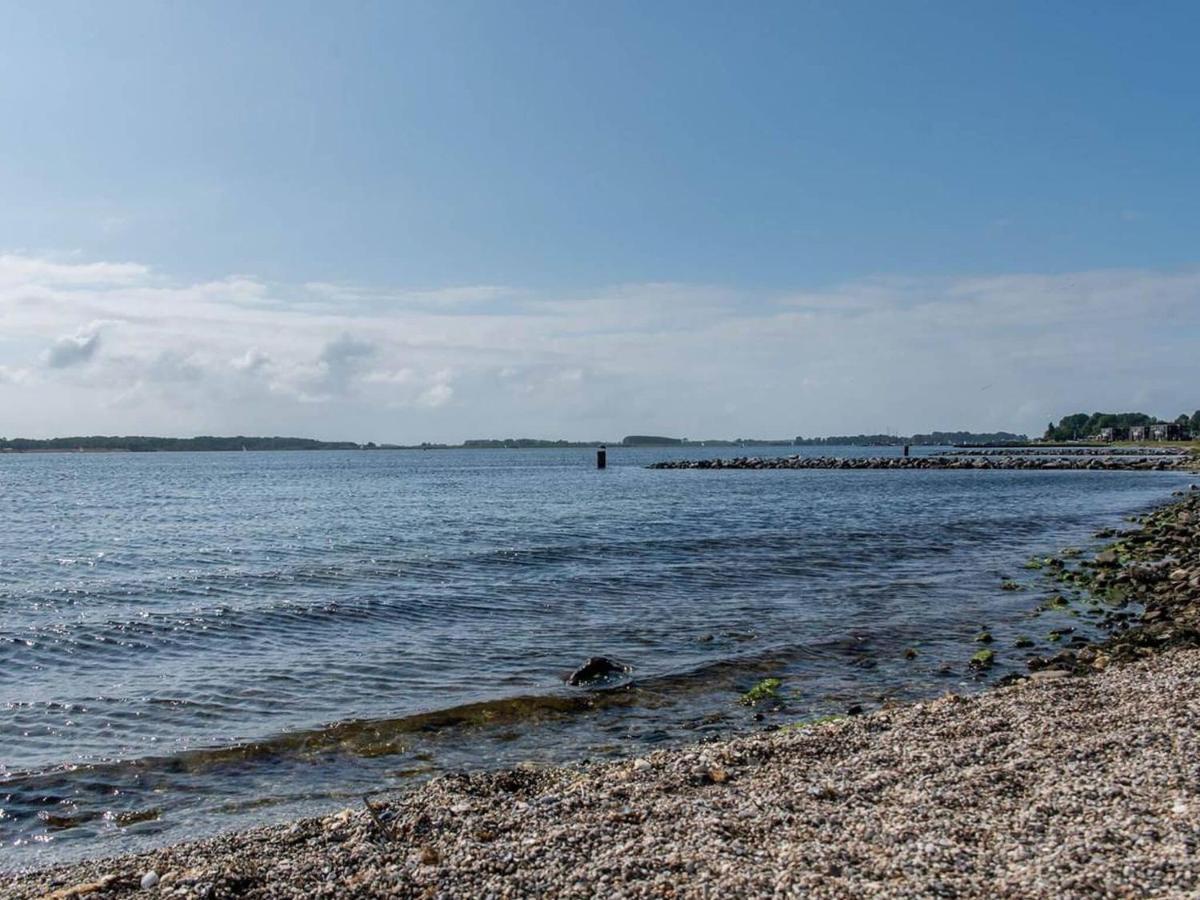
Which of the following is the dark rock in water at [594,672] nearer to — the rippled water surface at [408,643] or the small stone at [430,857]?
the rippled water surface at [408,643]

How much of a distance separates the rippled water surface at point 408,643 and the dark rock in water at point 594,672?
0.39 metres

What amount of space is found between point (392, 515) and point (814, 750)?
42647 mm

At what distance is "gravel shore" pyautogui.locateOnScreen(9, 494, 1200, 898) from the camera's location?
657cm

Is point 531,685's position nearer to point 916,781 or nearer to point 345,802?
point 345,802

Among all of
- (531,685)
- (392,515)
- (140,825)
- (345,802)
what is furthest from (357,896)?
(392,515)

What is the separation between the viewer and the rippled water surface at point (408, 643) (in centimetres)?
1149

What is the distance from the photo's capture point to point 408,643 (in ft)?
61.1

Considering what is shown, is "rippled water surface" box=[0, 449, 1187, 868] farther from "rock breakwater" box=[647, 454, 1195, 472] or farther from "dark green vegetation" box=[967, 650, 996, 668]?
"rock breakwater" box=[647, 454, 1195, 472]

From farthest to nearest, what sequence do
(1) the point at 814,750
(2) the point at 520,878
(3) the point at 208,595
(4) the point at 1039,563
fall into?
(4) the point at 1039,563 < (3) the point at 208,595 < (1) the point at 814,750 < (2) the point at 520,878

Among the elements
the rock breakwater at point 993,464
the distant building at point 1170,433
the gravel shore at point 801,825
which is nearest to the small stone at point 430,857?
the gravel shore at point 801,825

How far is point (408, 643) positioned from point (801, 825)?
40.3ft

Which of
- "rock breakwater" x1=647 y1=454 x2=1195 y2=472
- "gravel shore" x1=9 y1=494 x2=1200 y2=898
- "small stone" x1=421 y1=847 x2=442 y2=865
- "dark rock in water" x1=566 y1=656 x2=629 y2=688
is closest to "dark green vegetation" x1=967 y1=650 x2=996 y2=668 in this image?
"gravel shore" x1=9 y1=494 x2=1200 y2=898

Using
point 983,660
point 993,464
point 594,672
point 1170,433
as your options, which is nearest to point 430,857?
point 594,672

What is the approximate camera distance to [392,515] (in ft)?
167
